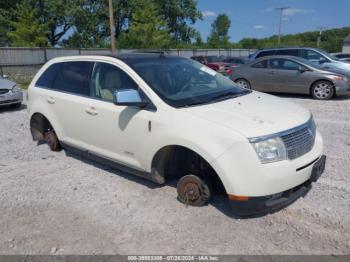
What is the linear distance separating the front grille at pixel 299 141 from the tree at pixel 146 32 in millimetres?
34231

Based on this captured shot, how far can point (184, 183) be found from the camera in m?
3.70

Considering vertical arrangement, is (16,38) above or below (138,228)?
above

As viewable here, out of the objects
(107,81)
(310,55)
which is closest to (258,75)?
(310,55)

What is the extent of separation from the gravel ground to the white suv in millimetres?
255

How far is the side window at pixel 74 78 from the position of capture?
14.9ft

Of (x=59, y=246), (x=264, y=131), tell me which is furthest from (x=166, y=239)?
(x=264, y=131)

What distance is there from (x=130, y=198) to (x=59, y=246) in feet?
3.51

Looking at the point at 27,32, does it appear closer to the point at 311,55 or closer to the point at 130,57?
the point at 311,55

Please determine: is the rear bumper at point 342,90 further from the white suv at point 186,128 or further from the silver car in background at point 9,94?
the silver car in background at point 9,94

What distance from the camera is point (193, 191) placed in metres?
3.65

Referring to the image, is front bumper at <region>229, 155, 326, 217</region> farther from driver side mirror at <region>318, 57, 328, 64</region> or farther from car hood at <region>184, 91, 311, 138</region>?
driver side mirror at <region>318, 57, 328, 64</region>

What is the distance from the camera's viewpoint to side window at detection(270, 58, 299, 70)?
1102 cm

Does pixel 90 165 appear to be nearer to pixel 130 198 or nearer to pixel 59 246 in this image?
pixel 130 198

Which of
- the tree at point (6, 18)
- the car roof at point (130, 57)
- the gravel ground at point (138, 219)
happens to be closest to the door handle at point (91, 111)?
the car roof at point (130, 57)
